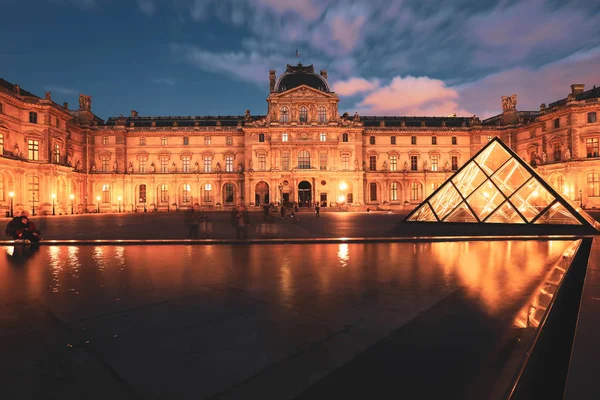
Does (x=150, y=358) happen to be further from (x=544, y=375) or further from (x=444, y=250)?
(x=444, y=250)

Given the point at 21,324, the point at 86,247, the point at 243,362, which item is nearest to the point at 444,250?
the point at 243,362

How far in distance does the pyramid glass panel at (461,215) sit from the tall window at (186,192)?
42699 millimetres

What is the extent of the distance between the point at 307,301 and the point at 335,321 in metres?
0.91

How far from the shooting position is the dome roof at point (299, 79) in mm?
49500

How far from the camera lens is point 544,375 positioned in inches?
109

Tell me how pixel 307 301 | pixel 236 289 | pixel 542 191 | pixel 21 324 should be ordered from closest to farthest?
pixel 21 324
pixel 307 301
pixel 236 289
pixel 542 191

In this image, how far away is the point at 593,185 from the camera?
3875 cm

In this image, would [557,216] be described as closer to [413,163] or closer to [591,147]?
[591,147]

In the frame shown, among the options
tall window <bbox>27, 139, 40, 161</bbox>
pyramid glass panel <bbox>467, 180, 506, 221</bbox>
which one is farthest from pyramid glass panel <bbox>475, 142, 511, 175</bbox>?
tall window <bbox>27, 139, 40, 161</bbox>

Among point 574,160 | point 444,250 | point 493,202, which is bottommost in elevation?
point 444,250

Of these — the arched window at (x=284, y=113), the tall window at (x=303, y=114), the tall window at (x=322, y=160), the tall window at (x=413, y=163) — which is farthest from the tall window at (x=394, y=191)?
the arched window at (x=284, y=113)

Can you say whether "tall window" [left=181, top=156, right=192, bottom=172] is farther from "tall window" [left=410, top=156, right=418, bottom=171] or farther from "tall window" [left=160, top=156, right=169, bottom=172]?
"tall window" [left=410, top=156, right=418, bottom=171]

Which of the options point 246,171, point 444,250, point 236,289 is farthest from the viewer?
point 246,171

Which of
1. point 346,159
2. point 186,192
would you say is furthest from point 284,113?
point 186,192
